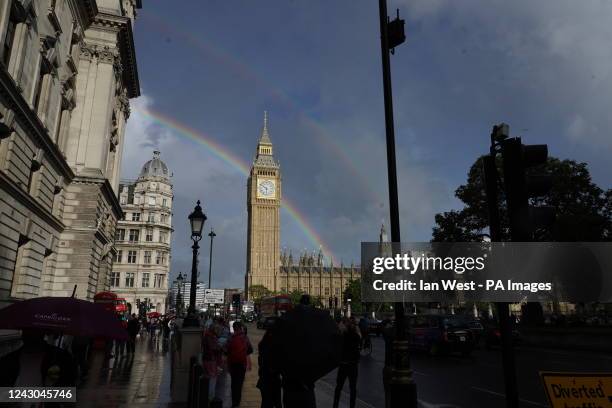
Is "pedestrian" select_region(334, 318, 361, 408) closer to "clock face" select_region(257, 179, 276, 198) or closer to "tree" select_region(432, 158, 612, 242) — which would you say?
"tree" select_region(432, 158, 612, 242)

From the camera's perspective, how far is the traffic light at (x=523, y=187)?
470 cm

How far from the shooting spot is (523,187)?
15.9 feet

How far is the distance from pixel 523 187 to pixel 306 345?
285 cm

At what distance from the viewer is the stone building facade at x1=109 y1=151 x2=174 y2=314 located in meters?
78.4

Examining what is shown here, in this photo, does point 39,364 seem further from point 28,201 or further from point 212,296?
point 212,296

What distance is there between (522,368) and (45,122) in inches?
1005

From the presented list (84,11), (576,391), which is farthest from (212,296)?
(576,391)

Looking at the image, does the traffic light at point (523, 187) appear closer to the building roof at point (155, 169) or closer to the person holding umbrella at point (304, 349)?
the person holding umbrella at point (304, 349)

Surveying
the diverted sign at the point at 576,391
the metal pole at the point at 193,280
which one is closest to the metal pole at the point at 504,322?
the diverted sign at the point at 576,391

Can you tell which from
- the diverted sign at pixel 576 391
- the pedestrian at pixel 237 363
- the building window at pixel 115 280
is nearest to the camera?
the diverted sign at pixel 576 391

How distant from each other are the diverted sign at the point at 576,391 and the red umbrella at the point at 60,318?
17.4 ft

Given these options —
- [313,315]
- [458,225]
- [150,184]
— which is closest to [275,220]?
[150,184]

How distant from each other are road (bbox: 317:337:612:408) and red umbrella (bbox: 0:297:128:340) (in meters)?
7.48

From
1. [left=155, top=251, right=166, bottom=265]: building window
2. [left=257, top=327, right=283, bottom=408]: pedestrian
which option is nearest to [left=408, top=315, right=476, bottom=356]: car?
[left=257, top=327, right=283, bottom=408]: pedestrian
